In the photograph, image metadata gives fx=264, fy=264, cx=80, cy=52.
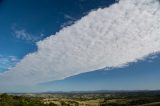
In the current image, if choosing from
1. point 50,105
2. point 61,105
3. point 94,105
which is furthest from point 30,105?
point 94,105

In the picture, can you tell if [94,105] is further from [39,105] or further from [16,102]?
[16,102]

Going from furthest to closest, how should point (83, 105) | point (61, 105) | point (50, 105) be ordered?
point (83, 105), point (61, 105), point (50, 105)

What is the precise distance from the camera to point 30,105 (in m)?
99.8

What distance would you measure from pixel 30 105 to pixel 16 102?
20.2ft

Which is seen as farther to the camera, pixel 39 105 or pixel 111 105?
pixel 111 105

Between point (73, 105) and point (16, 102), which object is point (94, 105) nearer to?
point (73, 105)

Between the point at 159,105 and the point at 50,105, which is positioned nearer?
the point at 159,105

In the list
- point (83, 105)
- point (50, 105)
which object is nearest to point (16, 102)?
point (50, 105)

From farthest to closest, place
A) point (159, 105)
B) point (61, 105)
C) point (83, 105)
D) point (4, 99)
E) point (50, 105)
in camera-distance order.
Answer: point (83, 105) → point (61, 105) → point (50, 105) → point (159, 105) → point (4, 99)

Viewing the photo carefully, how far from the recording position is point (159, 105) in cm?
10569

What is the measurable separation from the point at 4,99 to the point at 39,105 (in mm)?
15019

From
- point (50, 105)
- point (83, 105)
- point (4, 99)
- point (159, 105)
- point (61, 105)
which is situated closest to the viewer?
point (4, 99)

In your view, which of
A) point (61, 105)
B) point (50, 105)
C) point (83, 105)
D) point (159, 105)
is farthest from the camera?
point (83, 105)

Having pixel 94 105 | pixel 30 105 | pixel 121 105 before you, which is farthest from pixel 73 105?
pixel 30 105
